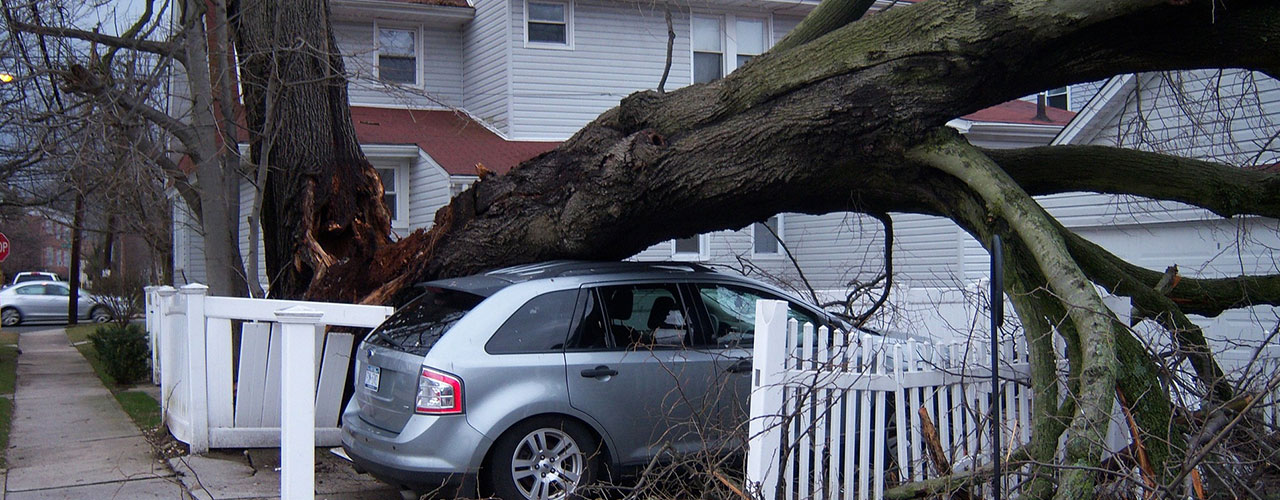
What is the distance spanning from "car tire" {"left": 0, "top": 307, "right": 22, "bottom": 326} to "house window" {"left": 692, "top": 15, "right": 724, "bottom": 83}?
24720 millimetres

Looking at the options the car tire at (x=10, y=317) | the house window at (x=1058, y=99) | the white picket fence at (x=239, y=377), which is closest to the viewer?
the white picket fence at (x=239, y=377)

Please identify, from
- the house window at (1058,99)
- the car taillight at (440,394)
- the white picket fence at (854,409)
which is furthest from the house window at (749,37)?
the white picket fence at (854,409)

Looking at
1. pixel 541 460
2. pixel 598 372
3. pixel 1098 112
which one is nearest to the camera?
pixel 541 460

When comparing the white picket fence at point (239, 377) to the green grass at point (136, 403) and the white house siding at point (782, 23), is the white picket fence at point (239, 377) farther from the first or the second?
the white house siding at point (782, 23)

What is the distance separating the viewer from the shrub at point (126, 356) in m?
13.0

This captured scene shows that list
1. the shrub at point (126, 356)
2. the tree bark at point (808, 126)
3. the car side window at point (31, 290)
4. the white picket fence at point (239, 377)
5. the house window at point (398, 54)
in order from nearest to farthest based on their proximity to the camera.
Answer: the tree bark at point (808, 126) < the white picket fence at point (239, 377) < the shrub at point (126, 356) < the house window at point (398, 54) < the car side window at point (31, 290)

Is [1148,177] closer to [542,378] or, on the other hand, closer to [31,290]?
[542,378]

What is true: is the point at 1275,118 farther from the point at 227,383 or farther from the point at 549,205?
the point at 227,383

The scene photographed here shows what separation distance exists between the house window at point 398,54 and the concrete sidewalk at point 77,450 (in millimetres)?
7507

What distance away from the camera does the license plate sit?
20.7ft

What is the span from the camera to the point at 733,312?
6.86 meters

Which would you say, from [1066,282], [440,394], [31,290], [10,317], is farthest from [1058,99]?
[31,290]

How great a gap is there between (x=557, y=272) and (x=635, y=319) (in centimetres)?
59

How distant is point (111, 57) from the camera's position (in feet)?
33.7
